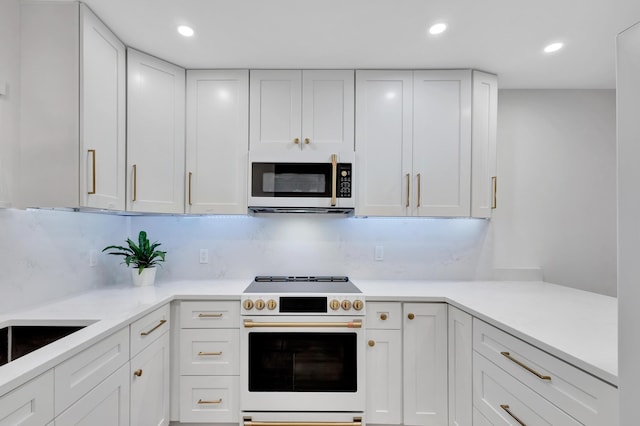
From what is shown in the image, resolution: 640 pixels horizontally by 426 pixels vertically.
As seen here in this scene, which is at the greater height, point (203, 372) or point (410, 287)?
point (410, 287)

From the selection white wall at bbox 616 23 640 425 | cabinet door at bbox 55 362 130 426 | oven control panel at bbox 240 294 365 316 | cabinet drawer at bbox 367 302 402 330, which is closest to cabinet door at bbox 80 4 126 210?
cabinet door at bbox 55 362 130 426

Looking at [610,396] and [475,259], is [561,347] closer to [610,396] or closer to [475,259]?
[610,396]

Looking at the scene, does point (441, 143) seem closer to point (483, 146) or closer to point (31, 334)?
point (483, 146)

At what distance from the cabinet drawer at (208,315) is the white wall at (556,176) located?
6.58ft

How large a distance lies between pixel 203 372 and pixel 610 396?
1912 mm

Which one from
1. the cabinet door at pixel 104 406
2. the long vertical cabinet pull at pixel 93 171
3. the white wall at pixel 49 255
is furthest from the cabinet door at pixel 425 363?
the white wall at pixel 49 255

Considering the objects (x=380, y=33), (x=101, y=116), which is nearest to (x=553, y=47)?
(x=380, y=33)

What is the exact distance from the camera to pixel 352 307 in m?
2.03

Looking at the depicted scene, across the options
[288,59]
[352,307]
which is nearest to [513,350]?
[352,307]

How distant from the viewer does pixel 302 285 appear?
7.61ft

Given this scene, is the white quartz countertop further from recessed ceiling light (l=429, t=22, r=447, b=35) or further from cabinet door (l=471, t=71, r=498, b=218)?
recessed ceiling light (l=429, t=22, r=447, b=35)

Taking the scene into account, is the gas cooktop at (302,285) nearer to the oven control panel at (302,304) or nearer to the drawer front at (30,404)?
the oven control panel at (302,304)

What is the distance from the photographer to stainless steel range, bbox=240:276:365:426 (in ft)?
6.56

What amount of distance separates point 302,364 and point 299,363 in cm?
2
